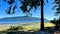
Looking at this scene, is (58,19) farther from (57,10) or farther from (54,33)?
(54,33)

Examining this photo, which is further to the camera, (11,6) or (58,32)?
(11,6)

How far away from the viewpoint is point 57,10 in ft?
50.6

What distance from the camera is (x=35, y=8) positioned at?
1510 cm

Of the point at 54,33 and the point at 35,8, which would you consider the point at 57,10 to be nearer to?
the point at 35,8

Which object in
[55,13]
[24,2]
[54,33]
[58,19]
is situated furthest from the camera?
[58,19]

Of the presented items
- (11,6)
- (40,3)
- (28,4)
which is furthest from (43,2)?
(11,6)

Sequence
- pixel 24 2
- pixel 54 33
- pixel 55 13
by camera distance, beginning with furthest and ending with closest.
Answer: pixel 55 13, pixel 24 2, pixel 54 33

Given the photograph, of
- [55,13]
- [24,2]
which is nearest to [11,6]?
[24,2]

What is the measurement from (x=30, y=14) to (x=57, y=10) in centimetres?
219

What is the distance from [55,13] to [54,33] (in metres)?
3.00

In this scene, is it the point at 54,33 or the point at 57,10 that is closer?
the point at 54,33

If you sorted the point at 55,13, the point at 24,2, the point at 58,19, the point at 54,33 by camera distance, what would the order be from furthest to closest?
the point at 58,19 < the point at 55,13 < the point at 24,2 < the point at 54,33

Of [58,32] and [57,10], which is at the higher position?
[57,10]

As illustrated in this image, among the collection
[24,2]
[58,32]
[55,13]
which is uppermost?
[24,2]
